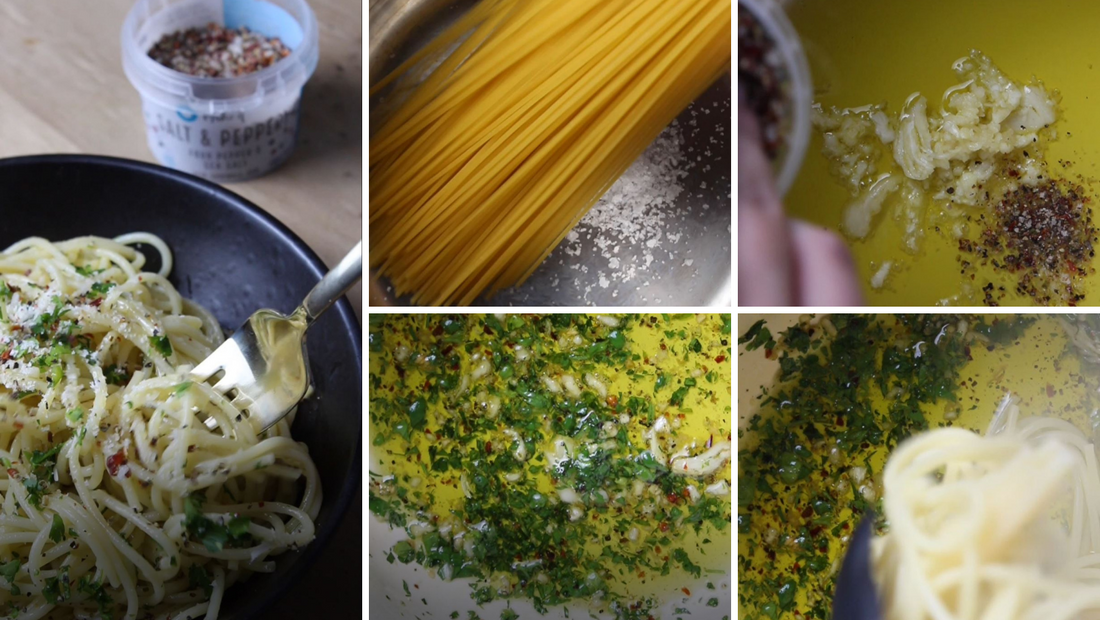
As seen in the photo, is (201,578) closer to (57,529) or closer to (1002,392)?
(57,529)

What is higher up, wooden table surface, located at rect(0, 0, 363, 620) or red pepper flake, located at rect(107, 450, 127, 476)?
wooden table surface, located at rect(0, 0, 363, 620)

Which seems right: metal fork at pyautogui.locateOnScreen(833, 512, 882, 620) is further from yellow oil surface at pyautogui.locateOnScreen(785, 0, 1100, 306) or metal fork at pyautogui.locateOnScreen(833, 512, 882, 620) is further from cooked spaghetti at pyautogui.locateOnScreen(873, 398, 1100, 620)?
yellow oil surface at pyautogui.locateOnScreen(785, 0, 1100, 306)

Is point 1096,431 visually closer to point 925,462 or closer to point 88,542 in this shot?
point 925,462

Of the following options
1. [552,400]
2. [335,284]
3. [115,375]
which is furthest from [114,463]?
[552,400]

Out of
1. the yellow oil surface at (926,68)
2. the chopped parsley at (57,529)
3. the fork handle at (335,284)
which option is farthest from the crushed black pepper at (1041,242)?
the chopped parsley at (57,529)

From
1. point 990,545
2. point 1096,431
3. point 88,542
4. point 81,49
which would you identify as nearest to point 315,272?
point 88,542

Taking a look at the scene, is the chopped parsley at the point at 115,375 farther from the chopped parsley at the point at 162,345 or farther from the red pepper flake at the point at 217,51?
the red pepper flake at the point at 217,51

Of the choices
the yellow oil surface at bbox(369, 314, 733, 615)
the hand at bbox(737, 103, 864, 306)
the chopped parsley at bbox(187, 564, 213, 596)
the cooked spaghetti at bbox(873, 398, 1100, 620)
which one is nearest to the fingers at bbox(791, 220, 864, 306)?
the hand at bbox(737, 103, 864, 306)
